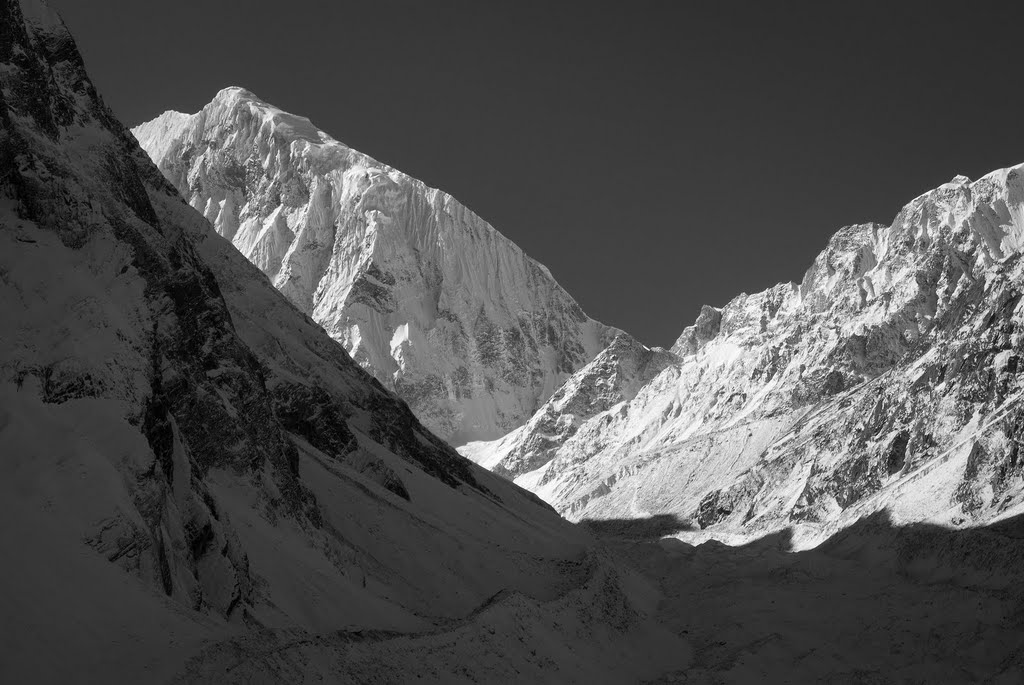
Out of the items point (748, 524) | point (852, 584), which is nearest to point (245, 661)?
point (852, 584)

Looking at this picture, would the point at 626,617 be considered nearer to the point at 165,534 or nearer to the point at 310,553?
the point at 310,553

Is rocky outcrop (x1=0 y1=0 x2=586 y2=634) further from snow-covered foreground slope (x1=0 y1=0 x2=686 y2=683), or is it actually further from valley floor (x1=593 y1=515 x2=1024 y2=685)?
valley floor (x1=593 y1=515 x2=1024 y2=685)

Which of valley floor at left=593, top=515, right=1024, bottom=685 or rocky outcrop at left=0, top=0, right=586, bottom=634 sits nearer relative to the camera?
rocky outcrop at left=0, top=0, right=586, bottom=634

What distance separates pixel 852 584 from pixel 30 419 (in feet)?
231

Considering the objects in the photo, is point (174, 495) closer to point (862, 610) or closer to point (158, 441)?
point (158, 441)

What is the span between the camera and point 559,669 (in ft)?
193

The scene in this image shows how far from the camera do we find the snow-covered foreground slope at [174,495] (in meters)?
39.6

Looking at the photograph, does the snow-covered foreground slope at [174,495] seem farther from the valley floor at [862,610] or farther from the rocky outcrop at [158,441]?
the valley floor at [862,610]

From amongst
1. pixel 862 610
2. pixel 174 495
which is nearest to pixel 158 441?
pixel 174 495

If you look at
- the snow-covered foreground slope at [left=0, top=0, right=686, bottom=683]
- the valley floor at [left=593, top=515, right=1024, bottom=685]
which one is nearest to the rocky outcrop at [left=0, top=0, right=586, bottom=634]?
the snow-covered foreground slope at [left=0, top=0, right=686, bottom=683]

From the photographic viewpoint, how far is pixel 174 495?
51344mm

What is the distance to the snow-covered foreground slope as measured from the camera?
39.6 meters

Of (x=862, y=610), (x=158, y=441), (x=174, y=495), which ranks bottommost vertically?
(x=174, y=495)

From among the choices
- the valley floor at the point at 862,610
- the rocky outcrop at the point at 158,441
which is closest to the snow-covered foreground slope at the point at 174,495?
the rocky outcrop at the point at 158,441
